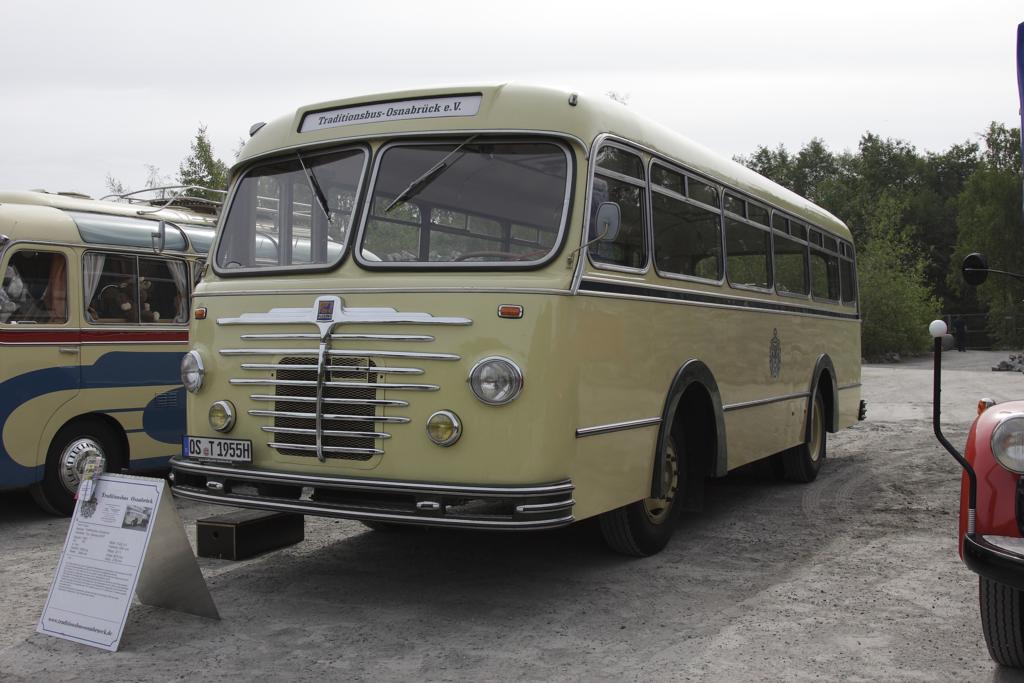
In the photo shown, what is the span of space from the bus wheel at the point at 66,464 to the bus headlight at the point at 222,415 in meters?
3.09

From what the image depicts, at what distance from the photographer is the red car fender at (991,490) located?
4414 mm

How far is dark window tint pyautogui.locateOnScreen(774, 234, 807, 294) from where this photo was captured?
380 inches

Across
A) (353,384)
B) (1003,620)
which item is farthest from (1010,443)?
(353,384)

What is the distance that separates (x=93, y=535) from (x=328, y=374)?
1.45 m

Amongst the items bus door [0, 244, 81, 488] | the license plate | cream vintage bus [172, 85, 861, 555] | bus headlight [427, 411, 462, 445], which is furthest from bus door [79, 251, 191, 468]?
bus headlight [427, 411, 462, 445]

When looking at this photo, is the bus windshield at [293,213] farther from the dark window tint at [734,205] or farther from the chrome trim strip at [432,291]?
the dark window tint at [734,205]

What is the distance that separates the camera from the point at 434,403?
557cm

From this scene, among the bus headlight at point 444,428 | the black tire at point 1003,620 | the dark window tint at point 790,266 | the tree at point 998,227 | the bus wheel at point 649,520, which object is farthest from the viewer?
the tree at point 998,227

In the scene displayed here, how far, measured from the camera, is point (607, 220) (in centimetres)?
584

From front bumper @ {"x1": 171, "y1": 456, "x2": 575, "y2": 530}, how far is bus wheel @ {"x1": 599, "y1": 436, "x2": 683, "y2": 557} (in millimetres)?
1088

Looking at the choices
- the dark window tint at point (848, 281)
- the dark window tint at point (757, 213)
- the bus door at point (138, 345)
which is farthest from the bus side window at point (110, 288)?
the dark window tint at point (848, 281)

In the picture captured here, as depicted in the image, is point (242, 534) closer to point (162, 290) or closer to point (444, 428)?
point (444, 428)

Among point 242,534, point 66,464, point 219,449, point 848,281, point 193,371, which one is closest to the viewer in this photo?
point 219,449

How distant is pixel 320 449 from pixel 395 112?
6.56 ft
